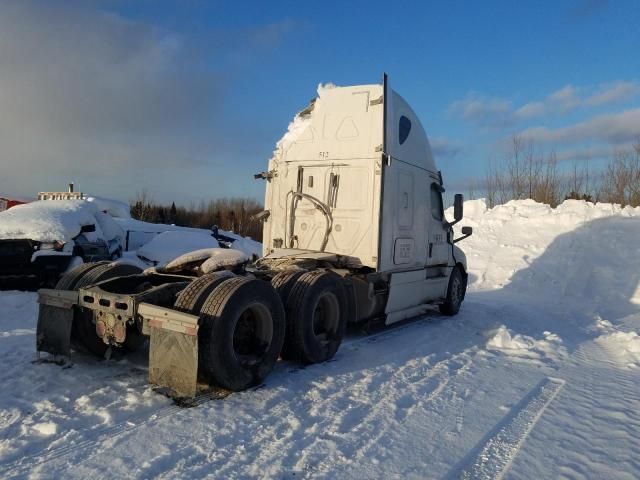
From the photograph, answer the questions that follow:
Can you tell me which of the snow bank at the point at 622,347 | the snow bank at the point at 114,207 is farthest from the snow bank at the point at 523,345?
the snow bank at the point at 114,207

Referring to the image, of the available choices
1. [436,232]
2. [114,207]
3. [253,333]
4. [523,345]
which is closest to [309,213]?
[436,232]

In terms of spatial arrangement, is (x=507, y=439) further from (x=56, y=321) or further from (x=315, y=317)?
(x=56, y=321)

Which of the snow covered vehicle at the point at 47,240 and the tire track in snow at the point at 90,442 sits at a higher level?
the snow covered vehicle at the point at 47,240

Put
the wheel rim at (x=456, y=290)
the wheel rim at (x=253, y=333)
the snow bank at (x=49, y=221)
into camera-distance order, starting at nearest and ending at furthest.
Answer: the wheel rim at (x=253, y=333) < the snow bank at (x=49, y=221) < the wheel rim at (x=456, y=290)

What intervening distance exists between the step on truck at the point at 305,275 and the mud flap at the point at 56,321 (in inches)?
0.5

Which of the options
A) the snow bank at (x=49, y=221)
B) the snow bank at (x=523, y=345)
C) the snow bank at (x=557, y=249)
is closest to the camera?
the snow bank at (x=523, y=345)

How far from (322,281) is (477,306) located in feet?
22.6

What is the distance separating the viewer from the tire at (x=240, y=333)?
455cm

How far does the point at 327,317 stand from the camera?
6457mm

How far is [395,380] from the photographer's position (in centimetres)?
554

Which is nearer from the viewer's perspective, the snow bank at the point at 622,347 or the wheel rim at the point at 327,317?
the wheel rim at the point at 327,317

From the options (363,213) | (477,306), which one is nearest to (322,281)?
(363,213)

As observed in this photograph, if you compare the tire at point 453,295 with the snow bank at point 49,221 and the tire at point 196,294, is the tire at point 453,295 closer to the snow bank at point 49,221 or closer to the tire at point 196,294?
the tire at point 196,294

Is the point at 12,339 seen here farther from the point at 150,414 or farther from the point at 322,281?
the point at 322,281
